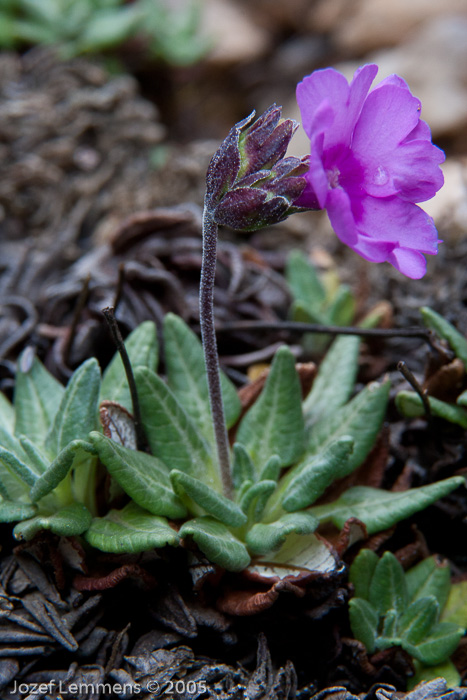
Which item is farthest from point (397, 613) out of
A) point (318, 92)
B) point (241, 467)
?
point (318, 92)

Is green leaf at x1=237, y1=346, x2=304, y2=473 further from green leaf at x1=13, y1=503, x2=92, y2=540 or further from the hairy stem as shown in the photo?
green leaf at x1=13, y1=503, x2=92, y2=540

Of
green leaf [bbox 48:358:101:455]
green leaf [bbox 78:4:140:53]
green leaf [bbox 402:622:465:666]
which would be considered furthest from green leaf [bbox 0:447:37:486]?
green leaf [bbox 78:4:140:53]

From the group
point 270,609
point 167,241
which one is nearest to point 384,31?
point 167,241

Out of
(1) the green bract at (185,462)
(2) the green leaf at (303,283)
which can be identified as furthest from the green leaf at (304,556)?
(2) the green leaf at (303,283)

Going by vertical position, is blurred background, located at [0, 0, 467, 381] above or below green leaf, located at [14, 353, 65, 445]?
above

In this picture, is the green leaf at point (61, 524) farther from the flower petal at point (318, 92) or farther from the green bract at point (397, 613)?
the flower petal at point (318, 92)

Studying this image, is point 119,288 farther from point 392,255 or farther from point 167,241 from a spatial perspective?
point 392,255
